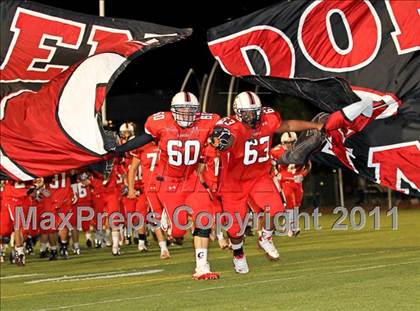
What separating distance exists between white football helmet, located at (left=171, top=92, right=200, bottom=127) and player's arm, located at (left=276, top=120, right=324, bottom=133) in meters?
1.02

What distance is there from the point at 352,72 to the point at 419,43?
0.77 m

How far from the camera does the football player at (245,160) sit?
1423 centimetres

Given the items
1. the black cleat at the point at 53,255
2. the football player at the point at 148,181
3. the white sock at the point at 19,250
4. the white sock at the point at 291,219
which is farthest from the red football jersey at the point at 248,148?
the white sock at the point at 291,219

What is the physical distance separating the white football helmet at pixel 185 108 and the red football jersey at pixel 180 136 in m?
0.11

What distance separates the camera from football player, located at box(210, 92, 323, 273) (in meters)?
14.2

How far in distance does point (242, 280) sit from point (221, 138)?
1611 millimetres

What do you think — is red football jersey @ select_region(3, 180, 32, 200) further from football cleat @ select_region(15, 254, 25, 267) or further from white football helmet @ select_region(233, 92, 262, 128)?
white football helmet @ select_region(233, 92, 262, 128)

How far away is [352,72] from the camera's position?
1226cm

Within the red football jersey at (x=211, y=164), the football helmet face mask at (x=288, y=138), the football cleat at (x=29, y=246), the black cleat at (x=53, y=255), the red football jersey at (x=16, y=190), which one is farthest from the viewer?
the football cleat at (x=29, y=246)

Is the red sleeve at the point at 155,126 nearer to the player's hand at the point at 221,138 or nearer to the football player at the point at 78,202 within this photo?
the player's hand at the point at 221,138

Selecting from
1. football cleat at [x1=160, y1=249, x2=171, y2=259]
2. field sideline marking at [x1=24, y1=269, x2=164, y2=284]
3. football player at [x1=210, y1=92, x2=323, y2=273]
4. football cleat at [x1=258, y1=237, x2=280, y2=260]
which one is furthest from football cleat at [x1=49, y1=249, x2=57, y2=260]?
football player at [x1=210, y1=92, x2=323, y2=273]

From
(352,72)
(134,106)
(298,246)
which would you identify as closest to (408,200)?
(134,106)

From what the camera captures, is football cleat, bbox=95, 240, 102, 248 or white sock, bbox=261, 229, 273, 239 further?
football cleat, bbox=95, 240, 102, 248

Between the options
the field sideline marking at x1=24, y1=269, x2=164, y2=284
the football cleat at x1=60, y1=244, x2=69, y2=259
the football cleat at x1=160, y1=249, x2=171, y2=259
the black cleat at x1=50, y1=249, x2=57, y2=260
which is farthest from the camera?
the football cleat at x1=60, y1=244, x2=69, y2=259
